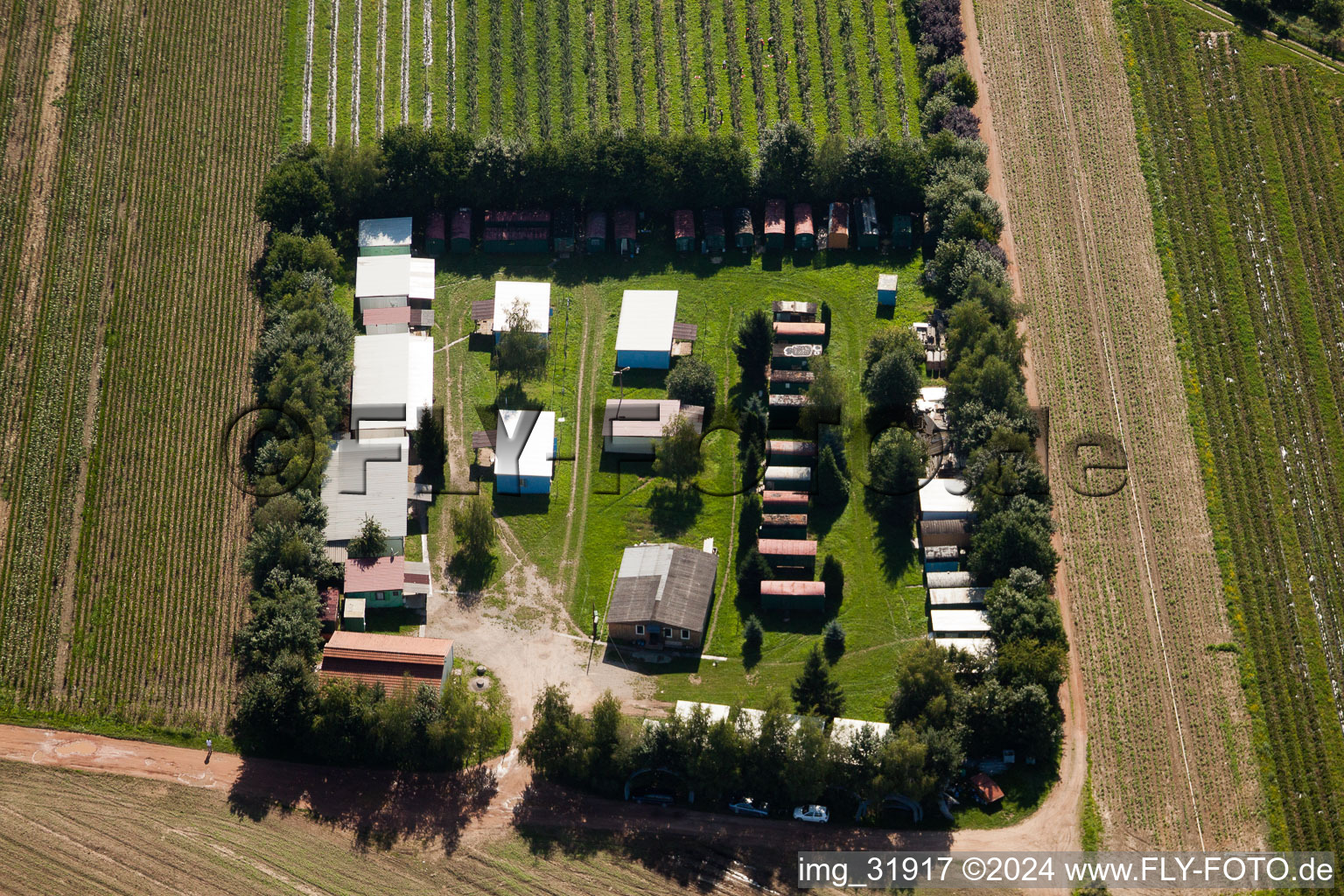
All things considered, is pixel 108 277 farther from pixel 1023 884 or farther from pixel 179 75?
pixel 1023 884

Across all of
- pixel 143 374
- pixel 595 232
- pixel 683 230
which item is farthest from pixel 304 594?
pixel 683 230

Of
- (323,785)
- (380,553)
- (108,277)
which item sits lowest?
(323,785)

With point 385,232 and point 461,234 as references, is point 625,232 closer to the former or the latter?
point 461,234

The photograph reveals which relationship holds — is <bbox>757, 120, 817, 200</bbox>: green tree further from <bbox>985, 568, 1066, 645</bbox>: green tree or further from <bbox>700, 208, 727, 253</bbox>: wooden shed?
<bbox>985, 568, 1066, 645</bbox>: green tree

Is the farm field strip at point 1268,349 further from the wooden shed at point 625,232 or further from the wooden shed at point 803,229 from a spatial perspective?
the wooden shed at point 625,232

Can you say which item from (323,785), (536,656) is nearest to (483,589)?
(536,656)

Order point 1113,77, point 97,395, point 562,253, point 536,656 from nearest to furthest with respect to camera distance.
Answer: point 536,656 < point 97,395 < point 562,253 < point 1113,77

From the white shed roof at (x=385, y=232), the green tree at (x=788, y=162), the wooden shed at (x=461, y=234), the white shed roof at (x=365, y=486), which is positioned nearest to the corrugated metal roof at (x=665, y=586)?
the white shed roof at (x=365, y=486)

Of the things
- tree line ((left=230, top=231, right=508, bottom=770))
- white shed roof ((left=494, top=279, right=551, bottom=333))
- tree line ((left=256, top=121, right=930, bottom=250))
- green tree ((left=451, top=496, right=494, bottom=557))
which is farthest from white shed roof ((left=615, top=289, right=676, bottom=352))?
tree line ((left=230, top=231, right=508, bottom=770))
